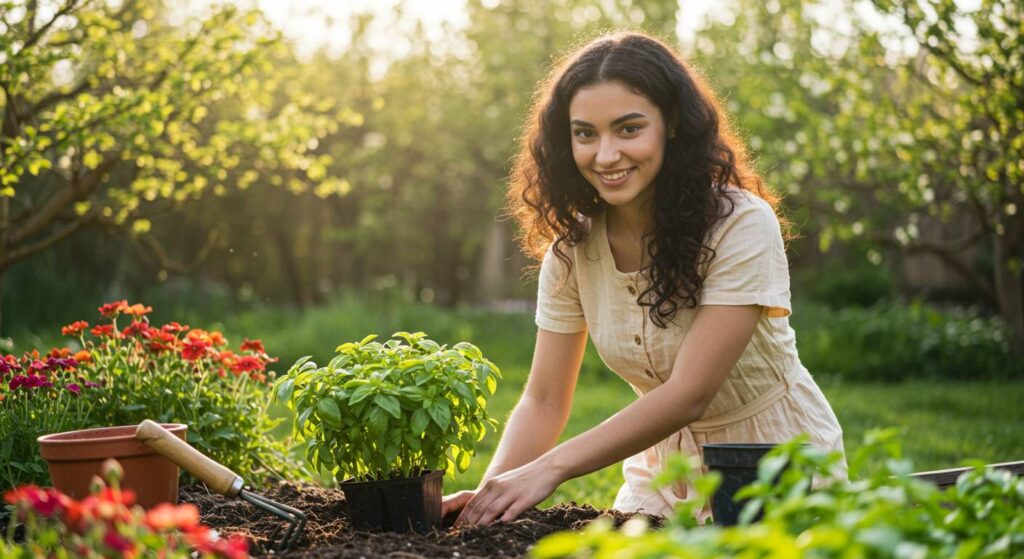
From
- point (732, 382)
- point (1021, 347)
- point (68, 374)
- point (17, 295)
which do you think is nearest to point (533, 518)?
point (732, 382)

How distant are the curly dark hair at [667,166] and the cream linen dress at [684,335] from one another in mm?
44

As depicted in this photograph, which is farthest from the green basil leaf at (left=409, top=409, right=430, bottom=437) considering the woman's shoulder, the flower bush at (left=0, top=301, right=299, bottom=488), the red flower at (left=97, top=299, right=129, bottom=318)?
the red flower at (left=97, top=299, right=129, bottom=318)

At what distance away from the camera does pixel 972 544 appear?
128 cm

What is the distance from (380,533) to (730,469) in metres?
0.86

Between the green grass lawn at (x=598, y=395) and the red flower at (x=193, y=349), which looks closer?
the red flower at (x=193, y=349)

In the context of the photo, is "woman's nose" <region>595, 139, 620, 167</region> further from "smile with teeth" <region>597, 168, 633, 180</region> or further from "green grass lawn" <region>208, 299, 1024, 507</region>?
"green grass lawn" <region>208, 299, 1024, 507</region>

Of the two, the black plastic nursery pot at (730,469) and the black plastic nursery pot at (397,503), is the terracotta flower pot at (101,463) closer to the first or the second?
the black plastic nursery pot at (397,503)

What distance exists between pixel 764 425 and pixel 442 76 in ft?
47.3

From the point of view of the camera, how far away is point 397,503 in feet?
7.52

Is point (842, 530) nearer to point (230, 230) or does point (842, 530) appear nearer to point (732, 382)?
point (732, 382)

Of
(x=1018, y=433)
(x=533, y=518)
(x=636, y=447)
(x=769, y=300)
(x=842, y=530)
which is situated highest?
(x=769, y=300)

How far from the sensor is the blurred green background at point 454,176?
4844 millimetres

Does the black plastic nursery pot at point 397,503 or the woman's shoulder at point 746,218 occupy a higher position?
the woman's shoulder at point 746,218

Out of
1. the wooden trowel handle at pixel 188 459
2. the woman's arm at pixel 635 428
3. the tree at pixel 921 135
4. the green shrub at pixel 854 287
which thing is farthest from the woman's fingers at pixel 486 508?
the green shrub at pixel 854 287
